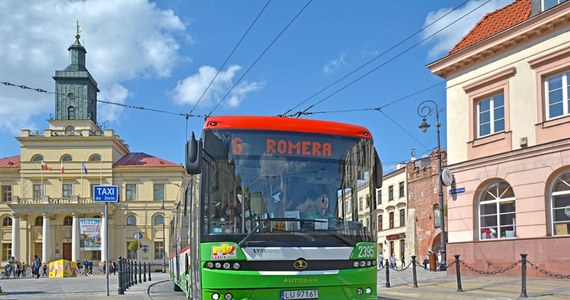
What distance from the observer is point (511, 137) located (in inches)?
905

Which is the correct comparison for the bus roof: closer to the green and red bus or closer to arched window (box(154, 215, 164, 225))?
the green and red bus

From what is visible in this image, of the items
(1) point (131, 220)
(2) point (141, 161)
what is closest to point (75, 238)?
(1) point (131, 220)

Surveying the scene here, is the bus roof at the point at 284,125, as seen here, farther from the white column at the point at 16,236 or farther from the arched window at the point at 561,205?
the white column at the point at 16,236

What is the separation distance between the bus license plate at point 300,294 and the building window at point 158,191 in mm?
74054

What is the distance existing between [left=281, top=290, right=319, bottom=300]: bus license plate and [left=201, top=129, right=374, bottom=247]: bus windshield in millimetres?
707

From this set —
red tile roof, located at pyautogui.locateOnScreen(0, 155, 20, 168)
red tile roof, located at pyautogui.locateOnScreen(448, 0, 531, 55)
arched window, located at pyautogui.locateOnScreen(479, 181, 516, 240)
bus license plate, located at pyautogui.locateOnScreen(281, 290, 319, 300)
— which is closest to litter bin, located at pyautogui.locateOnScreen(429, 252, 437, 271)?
arched window, located at pyautogui.locateOnScreen(479, 181, 516, 240)

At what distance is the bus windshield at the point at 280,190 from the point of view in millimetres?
9305

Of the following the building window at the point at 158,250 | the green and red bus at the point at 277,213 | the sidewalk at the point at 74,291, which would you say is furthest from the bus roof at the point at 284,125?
the building window at the point at 158,250

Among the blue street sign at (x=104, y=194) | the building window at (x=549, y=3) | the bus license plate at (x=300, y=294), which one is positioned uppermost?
the building window at (x=549, y=3)

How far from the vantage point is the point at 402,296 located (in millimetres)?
17922

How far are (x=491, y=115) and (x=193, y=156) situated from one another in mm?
17654

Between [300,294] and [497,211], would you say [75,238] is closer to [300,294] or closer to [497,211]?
[497,211]

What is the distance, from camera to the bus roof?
9.75m

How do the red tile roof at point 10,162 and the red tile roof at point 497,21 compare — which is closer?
the red tile roof at point 497,21
